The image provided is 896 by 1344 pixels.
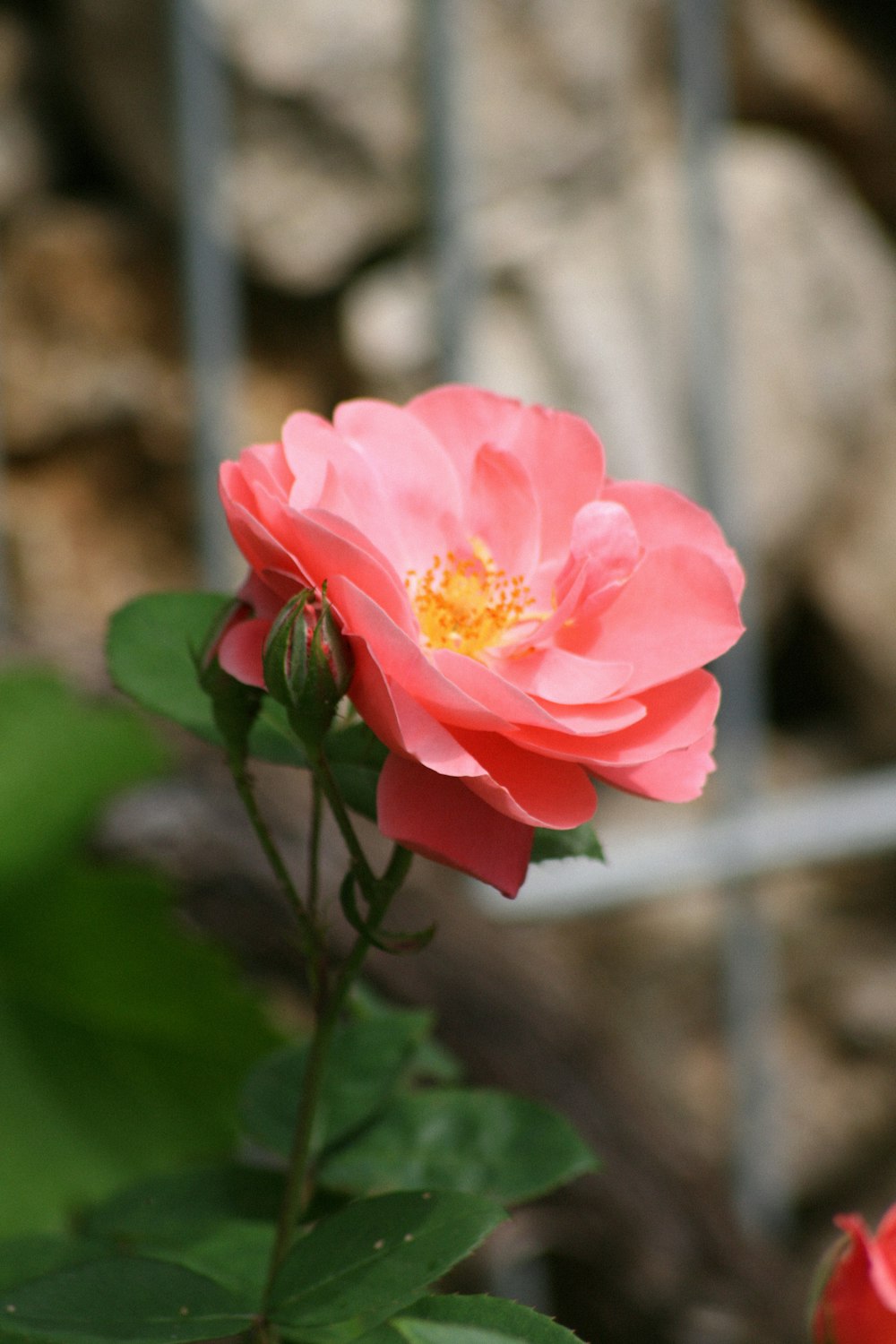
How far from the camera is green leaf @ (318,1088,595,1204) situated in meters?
0.17

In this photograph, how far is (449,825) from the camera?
5.0 inches

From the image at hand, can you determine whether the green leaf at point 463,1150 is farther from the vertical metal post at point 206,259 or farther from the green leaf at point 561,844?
the vertical metal post at point 206,259

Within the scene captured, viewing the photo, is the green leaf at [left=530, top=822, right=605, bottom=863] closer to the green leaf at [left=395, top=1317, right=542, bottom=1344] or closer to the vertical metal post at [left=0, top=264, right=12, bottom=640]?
the green leaf at [left=395, top=1317, right=542, bottom=1344]

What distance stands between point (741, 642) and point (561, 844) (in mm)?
677

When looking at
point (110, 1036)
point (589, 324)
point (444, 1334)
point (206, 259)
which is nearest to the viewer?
point (444, 1334)

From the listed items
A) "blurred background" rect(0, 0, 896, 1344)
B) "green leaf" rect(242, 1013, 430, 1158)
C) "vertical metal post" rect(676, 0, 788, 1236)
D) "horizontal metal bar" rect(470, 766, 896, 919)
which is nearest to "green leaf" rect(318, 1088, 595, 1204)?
"green leaf" rect(242, 1013, 430, 1158)

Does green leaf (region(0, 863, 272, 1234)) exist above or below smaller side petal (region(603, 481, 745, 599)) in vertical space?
below

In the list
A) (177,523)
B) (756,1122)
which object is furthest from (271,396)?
(756,1122)

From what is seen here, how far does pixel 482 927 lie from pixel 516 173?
49 centimetres

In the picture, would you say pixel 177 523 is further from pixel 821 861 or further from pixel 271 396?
pixel 821 861

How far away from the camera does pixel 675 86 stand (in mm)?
854

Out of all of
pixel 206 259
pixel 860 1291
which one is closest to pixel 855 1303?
pixel 860 1291

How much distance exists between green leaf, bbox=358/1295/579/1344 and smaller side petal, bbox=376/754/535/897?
39 mm

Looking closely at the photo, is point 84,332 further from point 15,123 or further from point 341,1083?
point 341,1083
